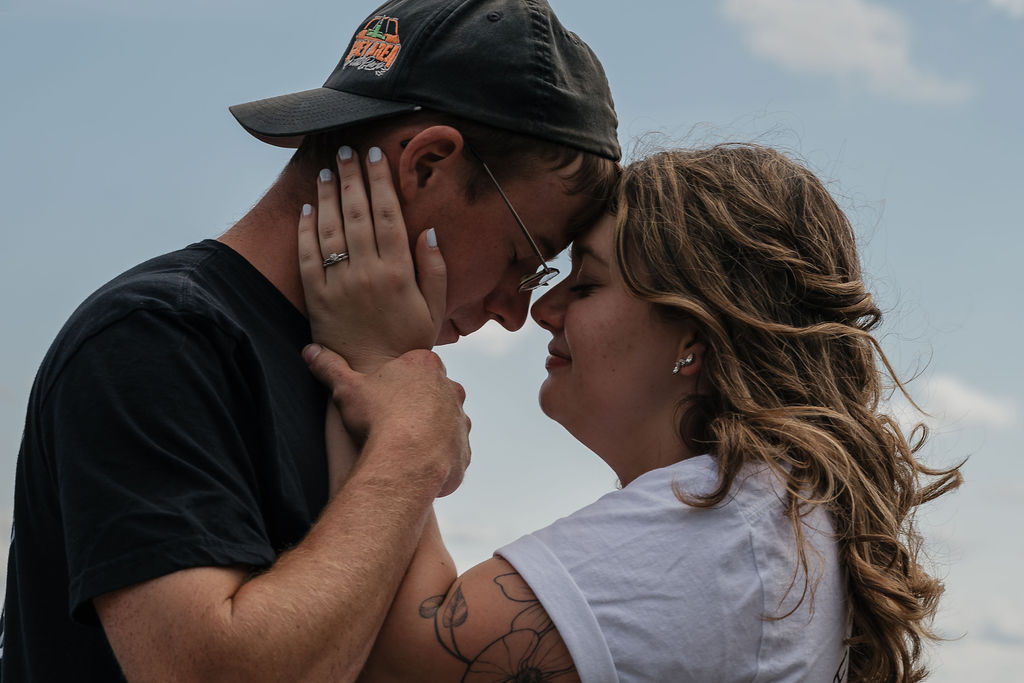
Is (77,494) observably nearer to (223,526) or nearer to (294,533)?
(223,526)

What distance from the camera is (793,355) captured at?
298cm

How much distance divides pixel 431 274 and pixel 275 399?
600 mm

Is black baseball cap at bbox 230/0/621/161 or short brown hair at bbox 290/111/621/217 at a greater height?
black baseball cap at bbox 230/0/621/161

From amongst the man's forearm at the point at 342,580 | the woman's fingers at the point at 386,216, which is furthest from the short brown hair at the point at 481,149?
the man's forearm at the point at 342,580

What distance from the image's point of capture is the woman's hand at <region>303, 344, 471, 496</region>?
7.89 feet

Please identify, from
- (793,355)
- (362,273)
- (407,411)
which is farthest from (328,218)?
(793,355)

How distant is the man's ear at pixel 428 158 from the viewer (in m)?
Result: 2.79

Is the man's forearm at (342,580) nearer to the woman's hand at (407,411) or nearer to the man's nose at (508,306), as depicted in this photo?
the woman's hand at (407,411)

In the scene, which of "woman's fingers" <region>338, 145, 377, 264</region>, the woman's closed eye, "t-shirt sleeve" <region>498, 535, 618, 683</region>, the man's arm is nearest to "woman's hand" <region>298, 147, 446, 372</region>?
"woman's fingers" <region>338, 145, 377, 264</region>

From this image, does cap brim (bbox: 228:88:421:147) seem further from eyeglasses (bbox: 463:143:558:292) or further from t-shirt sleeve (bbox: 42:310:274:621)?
t-shirt sleeve (bbox: 42:310:274:621)

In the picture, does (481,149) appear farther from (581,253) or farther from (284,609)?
(284,609)

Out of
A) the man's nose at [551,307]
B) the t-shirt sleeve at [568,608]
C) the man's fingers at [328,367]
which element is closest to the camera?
the t-shirt sleeve at [568,608]

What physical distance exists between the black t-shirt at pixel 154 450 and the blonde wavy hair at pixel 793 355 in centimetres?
104

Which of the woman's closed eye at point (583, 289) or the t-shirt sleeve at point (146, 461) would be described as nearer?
the t-shirt sleeve at point (146, 461)
